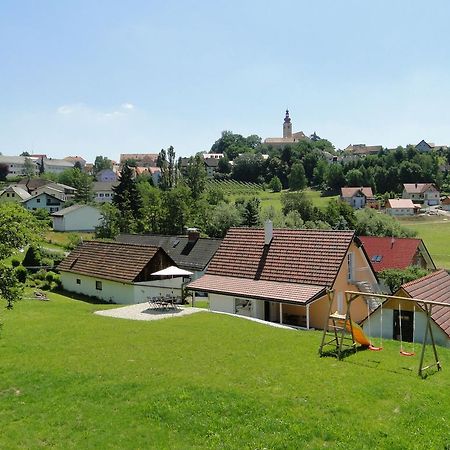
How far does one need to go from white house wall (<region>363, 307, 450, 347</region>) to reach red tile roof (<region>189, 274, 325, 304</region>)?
9.60 ft

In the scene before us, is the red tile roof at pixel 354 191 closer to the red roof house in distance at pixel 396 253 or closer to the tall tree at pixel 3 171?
the red roof house in distance at pixel 396 253

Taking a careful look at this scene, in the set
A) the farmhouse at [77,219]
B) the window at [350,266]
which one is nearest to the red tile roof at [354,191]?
the farmhouse at [77,219]

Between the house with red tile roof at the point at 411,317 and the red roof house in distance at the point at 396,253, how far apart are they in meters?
17.6

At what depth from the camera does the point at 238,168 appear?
152 metres

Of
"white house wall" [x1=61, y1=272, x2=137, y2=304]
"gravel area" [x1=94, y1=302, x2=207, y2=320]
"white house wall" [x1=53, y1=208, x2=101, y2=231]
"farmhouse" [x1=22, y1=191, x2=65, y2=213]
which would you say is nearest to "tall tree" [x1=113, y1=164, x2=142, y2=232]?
"white house wall" [x1=53, y1=208, x2=101, y2=231]

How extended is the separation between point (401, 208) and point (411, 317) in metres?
103

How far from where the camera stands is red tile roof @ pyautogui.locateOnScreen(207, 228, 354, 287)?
1069 inches

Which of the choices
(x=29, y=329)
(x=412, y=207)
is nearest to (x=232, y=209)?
(x=29, y=329)

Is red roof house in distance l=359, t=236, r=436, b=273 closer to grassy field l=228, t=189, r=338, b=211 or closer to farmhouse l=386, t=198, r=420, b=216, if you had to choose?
grassy field l=228, t=189, r=338, b=211

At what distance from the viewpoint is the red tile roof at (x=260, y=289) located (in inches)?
993

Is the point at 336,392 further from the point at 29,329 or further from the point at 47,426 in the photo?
the point at 29,329

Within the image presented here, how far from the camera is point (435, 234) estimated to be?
282 ft

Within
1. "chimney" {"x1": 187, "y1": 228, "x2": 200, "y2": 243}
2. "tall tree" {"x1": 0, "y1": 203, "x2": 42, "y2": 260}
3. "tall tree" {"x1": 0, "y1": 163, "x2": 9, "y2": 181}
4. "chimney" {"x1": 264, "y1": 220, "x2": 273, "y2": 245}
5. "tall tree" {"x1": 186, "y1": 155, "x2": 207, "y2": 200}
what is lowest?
"chimney" {"x1": 187, "y1": 228, "x2": 200, "y2": 243}

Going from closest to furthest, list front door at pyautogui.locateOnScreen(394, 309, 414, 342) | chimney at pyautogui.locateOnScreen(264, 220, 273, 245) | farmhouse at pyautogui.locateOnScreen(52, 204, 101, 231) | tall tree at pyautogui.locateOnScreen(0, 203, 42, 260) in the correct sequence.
A: tall tree at pyautogui.locateOnScreen(0, 203, 42, 260)
front door at pyautogui.locateOnScreen(394, 309, 414, 342)
chimney at pyautogui.locateOnScreen(264, 220, 273, 245)
farmhouse at pyautogui.locateOnScreen(52, 204, 101, 231)
